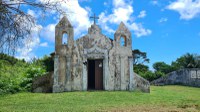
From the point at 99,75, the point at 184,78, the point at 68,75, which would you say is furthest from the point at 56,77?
the point at 184,78

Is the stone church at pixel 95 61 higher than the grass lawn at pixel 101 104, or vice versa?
the stone church at pixel 95 61

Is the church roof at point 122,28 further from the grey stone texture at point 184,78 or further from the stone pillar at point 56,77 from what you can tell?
the grey stone texture at point 184,78

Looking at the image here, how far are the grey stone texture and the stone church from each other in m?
10.3

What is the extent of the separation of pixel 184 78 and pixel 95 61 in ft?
41.3

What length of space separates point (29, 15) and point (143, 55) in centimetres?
4816

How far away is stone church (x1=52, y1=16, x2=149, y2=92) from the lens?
2119cm

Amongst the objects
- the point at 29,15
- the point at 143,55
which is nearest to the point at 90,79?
the point at 29,15

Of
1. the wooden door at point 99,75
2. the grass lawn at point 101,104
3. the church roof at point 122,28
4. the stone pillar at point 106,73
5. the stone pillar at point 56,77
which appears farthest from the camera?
the church roof at point 122,28

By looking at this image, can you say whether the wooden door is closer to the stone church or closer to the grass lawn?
the stone church

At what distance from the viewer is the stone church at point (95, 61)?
2119 centimetres

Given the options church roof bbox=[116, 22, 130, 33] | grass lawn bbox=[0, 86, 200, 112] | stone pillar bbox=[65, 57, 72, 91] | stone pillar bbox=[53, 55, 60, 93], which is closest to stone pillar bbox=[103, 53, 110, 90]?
church roof bbox=[116, 22, 130, 33]

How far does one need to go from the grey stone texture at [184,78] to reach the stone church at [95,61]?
10.3m

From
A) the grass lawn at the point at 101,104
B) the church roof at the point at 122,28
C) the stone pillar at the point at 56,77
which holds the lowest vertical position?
the grass lawn at the point at 101,104

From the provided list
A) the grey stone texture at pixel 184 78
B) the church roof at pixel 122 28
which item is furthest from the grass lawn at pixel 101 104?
the grey stone texture at pixel 184 78
